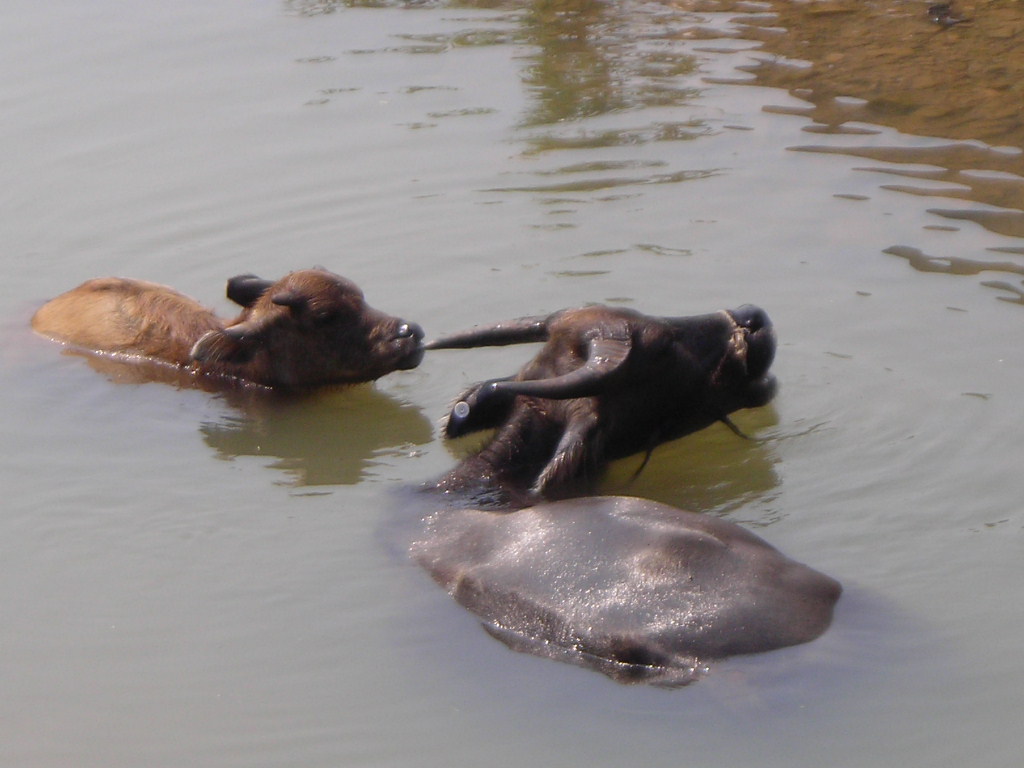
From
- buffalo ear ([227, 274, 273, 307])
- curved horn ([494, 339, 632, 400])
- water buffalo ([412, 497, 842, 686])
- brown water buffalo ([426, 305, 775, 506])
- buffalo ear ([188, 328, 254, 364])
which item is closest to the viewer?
water buffalo ([412, 497, 842, 686])

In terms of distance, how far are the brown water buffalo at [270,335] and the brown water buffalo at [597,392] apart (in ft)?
3.74

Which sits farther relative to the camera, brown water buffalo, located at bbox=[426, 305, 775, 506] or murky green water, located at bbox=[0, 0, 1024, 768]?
brown water buffalo, located at bbox=[426, 305, 775, 506]

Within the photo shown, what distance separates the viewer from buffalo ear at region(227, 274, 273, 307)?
28.4ft

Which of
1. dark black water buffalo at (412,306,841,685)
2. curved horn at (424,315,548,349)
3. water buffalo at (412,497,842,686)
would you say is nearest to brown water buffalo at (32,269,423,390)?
curved horn at (424,315,548,349)

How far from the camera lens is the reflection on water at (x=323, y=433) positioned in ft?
25.5

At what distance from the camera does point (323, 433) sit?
8148mm

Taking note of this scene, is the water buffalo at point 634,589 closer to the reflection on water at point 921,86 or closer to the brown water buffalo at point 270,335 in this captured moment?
the brown water buffalo at point 270,335

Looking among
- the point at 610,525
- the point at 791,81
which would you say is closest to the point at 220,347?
the point at 610,525

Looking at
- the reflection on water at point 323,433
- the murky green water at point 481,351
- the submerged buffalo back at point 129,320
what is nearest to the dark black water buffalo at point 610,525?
the murky green water at point 481,351

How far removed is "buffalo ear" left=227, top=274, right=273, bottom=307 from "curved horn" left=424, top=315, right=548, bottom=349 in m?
1.69

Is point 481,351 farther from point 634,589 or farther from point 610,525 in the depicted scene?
point 634,589

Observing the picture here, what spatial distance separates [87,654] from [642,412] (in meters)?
2.57

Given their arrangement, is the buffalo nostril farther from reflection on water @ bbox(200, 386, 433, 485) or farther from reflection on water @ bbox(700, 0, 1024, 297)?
reflection on water @ bbox(700, 0, 1024, 297)

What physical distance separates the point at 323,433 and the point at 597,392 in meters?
2.04
